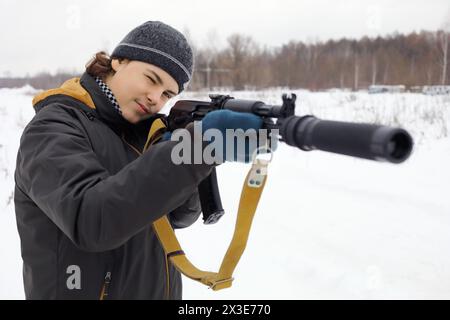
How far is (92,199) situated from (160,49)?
0.80 m

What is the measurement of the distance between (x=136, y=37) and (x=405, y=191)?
3904 millimetres

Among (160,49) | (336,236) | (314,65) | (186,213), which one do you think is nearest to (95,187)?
(160,49)

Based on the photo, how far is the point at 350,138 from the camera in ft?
3.05

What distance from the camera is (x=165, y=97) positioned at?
1.56m

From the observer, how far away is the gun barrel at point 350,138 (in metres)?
0.86

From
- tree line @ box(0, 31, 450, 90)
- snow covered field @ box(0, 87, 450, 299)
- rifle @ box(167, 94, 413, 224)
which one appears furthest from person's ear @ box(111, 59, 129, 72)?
tree line @ box(0, 31, 450, 90)

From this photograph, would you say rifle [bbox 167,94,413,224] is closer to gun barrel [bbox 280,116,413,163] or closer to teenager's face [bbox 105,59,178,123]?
gun barrel [bbox 280,116,413,163]

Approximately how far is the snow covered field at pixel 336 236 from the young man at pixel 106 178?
162 cm

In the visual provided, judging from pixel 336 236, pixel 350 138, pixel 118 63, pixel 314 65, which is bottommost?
pixel 336 236

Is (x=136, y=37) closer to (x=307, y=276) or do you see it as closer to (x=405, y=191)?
(x=307, y=276)

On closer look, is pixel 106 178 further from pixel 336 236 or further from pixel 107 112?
pixel 336 236

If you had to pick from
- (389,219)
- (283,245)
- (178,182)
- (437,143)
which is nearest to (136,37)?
(178,182)

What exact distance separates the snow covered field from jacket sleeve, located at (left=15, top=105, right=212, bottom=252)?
2.02 metres

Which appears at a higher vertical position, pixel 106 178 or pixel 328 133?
pixel 328 133
